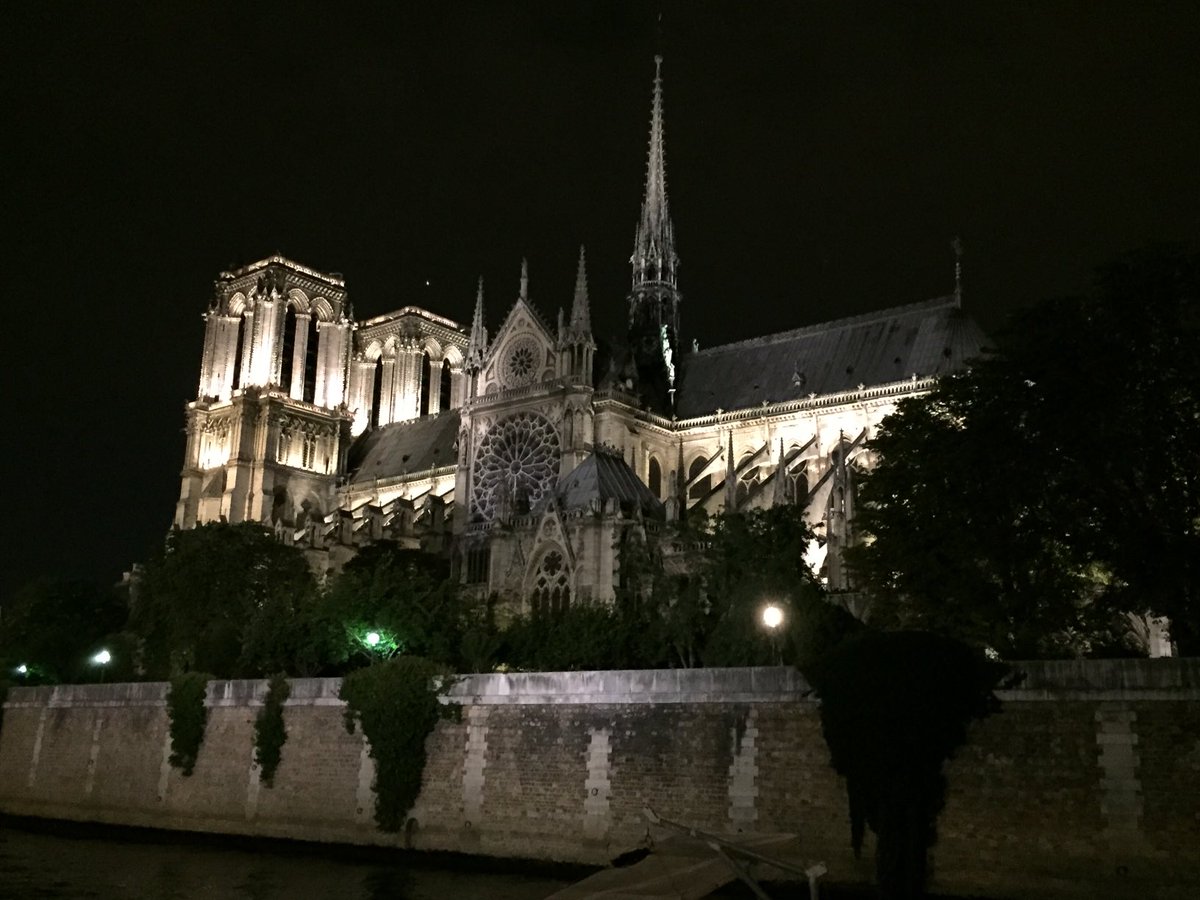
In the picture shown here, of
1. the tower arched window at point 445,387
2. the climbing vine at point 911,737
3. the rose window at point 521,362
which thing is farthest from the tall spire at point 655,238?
the climbing vine at point 911,737

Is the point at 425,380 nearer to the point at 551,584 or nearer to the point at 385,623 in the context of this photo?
the point at 551,584

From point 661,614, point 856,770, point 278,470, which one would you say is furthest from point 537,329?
point 856,770

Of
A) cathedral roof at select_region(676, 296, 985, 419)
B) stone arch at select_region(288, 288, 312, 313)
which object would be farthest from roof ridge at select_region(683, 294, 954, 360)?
stone arch at select_region(288, 288, 312, 313)

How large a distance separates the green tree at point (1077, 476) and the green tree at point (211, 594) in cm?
1788

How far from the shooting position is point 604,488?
39.4 metres

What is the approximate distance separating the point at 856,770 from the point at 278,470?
173 ft

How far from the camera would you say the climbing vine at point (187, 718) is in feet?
98.1

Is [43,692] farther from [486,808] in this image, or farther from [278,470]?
[278,470]

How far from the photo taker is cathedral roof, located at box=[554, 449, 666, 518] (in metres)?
39.2

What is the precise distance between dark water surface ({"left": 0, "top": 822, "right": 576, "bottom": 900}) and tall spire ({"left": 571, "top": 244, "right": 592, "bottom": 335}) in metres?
28.1

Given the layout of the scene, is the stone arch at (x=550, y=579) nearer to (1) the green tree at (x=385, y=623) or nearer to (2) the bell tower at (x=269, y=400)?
(1) the green tree at (x=385, y=623)

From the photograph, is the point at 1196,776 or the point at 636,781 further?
the point at 636,781

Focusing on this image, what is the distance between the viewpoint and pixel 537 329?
53.6 metres

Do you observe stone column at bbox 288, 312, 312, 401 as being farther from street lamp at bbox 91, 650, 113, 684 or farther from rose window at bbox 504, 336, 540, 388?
street lamp at bbox 91, 650, 113, 684
